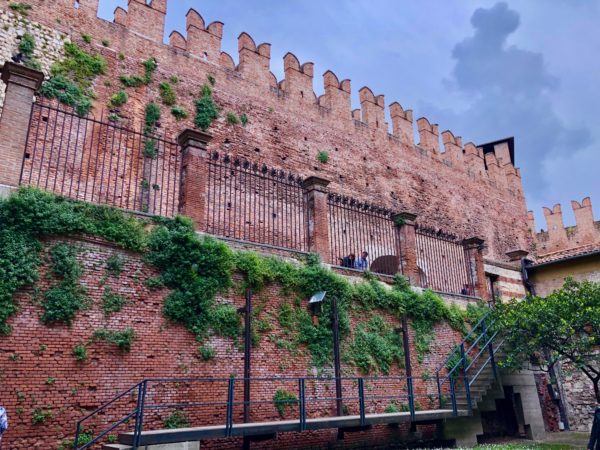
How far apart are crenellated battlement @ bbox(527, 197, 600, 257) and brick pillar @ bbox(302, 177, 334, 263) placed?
19.5 meters

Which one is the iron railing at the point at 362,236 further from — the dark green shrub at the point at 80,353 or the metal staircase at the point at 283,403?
the dark green shrub at the point at 80,353

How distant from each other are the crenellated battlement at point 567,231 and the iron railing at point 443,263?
45.4ft

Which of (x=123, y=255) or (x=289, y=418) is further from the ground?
(x=123, y=255)

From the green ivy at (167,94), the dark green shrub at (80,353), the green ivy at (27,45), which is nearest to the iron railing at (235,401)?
the dark green shrub at (80,353)

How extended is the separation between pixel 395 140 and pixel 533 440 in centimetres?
1277

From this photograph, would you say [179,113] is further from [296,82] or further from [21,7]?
[296,82]

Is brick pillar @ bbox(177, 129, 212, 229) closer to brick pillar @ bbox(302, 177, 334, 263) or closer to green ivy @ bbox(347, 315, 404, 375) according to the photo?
brick pillar @ bbox(302, 177, 334, 263)

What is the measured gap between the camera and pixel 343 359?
10773 millimetres

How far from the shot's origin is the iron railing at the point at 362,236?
12.8m

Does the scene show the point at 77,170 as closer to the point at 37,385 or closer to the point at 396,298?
the point at 37,385

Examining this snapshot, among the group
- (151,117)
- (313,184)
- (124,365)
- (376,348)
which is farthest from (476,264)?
(124,365)

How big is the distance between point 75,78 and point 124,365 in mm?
9287

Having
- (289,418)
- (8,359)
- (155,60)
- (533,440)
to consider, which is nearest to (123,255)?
(8,359)

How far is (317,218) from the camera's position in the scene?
11500 mm
